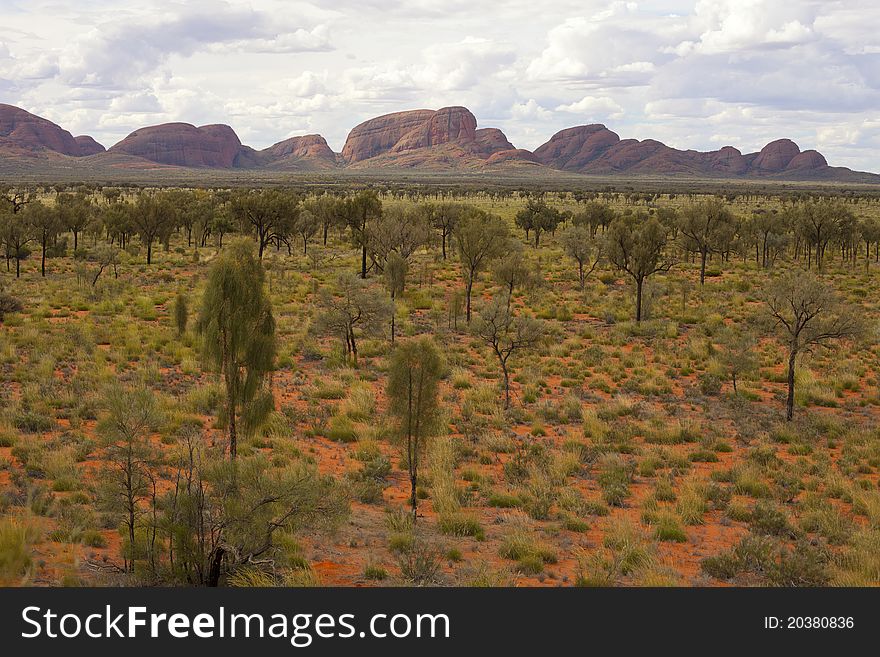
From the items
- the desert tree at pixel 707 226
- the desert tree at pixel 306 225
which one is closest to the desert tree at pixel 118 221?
the desert tree at pixel 306 225

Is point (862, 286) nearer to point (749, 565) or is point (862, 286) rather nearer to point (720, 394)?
point (720, 394)

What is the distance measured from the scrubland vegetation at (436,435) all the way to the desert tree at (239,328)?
0.04 m

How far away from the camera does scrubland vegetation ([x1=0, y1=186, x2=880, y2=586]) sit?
992 centimetres

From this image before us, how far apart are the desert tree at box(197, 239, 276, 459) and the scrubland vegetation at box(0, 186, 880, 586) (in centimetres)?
4

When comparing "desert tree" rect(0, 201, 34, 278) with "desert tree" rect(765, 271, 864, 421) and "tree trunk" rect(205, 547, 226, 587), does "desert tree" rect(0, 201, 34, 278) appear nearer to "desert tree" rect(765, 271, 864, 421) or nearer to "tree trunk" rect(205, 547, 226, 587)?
"tree trunk" rect(205, 547, 226, 587)

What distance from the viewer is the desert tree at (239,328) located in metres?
12.6

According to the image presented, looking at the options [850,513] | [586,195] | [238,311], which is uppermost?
[586,195]

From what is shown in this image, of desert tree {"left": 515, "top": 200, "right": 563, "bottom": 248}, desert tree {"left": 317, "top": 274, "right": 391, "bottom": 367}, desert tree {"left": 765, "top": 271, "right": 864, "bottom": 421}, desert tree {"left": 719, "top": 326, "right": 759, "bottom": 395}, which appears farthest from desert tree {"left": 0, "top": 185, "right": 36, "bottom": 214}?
desert tree {"left": 515, "top": 200, "right": 563, "bottom": 248}

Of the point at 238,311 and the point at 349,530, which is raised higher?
the point at 238,311

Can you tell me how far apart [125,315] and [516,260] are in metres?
17.6

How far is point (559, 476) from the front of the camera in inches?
561

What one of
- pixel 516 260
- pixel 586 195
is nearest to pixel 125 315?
pixel 516 260

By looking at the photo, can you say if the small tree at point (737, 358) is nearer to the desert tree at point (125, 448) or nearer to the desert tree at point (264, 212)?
the desert tree at point (125, 448)

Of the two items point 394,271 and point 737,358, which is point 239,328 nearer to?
point 737,358
